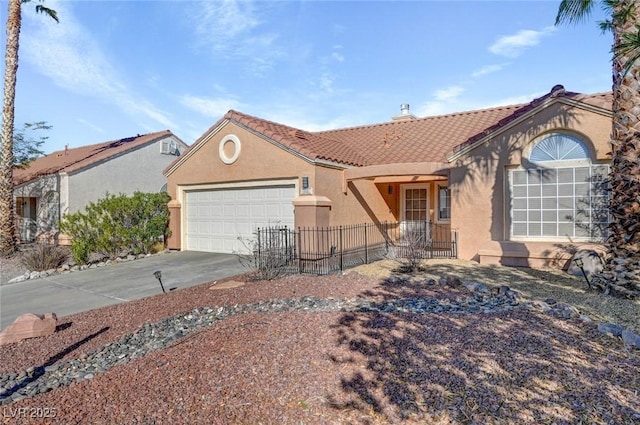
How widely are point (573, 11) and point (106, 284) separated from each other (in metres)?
14.0

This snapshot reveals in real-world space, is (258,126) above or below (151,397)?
above

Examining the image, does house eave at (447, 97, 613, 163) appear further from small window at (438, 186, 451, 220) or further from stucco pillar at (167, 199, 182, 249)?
stucco pillar at (167, 199, 182, 249)

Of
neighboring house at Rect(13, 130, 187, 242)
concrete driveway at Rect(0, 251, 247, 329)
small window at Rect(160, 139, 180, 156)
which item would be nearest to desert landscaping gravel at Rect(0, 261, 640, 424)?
concrete driveway at Rect(0, 251, 247, 329)

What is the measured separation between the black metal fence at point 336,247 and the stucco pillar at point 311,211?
217 millimetres

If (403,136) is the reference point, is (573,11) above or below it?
above

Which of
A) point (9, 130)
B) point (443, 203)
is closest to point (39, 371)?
point (443, 203)

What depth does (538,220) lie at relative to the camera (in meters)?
11.4

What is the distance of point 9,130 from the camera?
16109mm

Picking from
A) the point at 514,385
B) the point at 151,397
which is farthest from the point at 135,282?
the point at 514,385

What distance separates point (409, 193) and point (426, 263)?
5.63 m

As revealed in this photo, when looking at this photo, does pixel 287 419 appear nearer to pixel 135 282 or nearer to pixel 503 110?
pixel 135 282

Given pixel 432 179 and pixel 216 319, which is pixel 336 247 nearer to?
pixel 432 179

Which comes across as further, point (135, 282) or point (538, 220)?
point (538, 220)

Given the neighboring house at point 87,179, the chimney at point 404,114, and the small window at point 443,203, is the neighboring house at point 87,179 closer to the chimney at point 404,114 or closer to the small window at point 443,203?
the chimney at point 404,114
